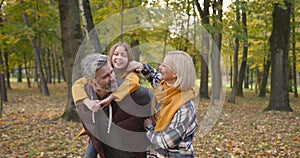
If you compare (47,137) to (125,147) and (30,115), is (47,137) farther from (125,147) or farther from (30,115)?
(125,147)

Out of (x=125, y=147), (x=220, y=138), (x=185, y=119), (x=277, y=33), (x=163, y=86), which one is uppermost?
(x=277, y=33)

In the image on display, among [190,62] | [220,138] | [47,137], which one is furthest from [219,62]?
[47,137]

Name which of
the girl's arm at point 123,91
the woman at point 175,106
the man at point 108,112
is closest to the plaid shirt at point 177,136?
the woman at point 175,106

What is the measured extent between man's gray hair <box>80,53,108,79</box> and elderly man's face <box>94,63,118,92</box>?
0.03 metres

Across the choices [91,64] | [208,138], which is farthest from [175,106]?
[208,138]

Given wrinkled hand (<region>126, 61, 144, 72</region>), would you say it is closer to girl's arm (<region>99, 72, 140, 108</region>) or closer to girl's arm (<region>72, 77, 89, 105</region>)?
girl's arm (<region>99, 72, 140, 108</region>)

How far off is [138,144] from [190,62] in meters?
0.75

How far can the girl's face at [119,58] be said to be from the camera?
7.95 ft

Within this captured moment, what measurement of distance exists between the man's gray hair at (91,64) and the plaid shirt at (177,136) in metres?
0.61

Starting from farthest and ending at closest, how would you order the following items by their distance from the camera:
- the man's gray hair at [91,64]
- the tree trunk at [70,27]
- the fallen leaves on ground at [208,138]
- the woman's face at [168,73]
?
the tree trunk at [70,27] → the fallen leaves on ground at [208,138] → the woman's face at [168,73] → the man's gray hair at [91,64]

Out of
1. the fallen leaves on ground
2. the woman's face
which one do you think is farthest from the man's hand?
the fallen leaves on ground

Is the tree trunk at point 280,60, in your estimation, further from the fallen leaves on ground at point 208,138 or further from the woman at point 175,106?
the woman at point 175,106

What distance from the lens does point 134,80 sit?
230cm

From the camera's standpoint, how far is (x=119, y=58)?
2422 mm
